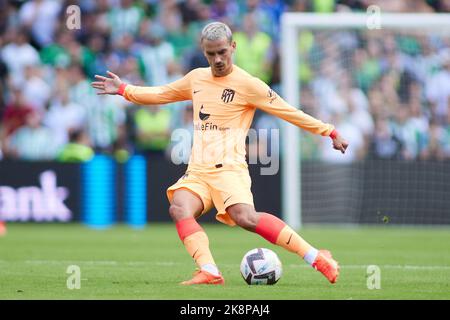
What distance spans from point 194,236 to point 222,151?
798mm

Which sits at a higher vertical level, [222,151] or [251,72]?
[251,72]

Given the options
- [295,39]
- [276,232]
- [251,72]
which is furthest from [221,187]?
[251,72]

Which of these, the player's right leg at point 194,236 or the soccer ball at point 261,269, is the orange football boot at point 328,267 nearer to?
the soccer ball at point 261,269

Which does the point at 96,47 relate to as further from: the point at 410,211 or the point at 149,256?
the point at 149,256

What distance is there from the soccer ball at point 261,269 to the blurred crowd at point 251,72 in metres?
9.55

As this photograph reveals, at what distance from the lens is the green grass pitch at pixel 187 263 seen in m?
8.95

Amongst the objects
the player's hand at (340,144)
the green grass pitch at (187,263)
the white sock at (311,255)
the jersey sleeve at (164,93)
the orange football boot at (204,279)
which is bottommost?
the green grass pitch at (187,263)

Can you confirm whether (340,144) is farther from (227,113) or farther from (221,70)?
(221,70)

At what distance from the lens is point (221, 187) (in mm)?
9773

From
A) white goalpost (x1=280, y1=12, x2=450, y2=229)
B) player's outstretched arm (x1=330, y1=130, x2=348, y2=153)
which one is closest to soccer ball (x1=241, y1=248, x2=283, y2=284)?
player's outstretched arm (x1=330, y1=130, x2=348, y2=153)

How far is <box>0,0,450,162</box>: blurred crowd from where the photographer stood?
19.7m

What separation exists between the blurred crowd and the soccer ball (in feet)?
31.3

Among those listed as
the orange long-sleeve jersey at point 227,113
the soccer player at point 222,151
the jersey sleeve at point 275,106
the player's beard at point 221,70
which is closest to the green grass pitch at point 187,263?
the soccer player at point 222,151

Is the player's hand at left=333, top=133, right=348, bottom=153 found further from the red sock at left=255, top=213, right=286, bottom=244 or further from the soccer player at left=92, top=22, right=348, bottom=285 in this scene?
the red sock at left=255, top=213, right=286, bottom=244
